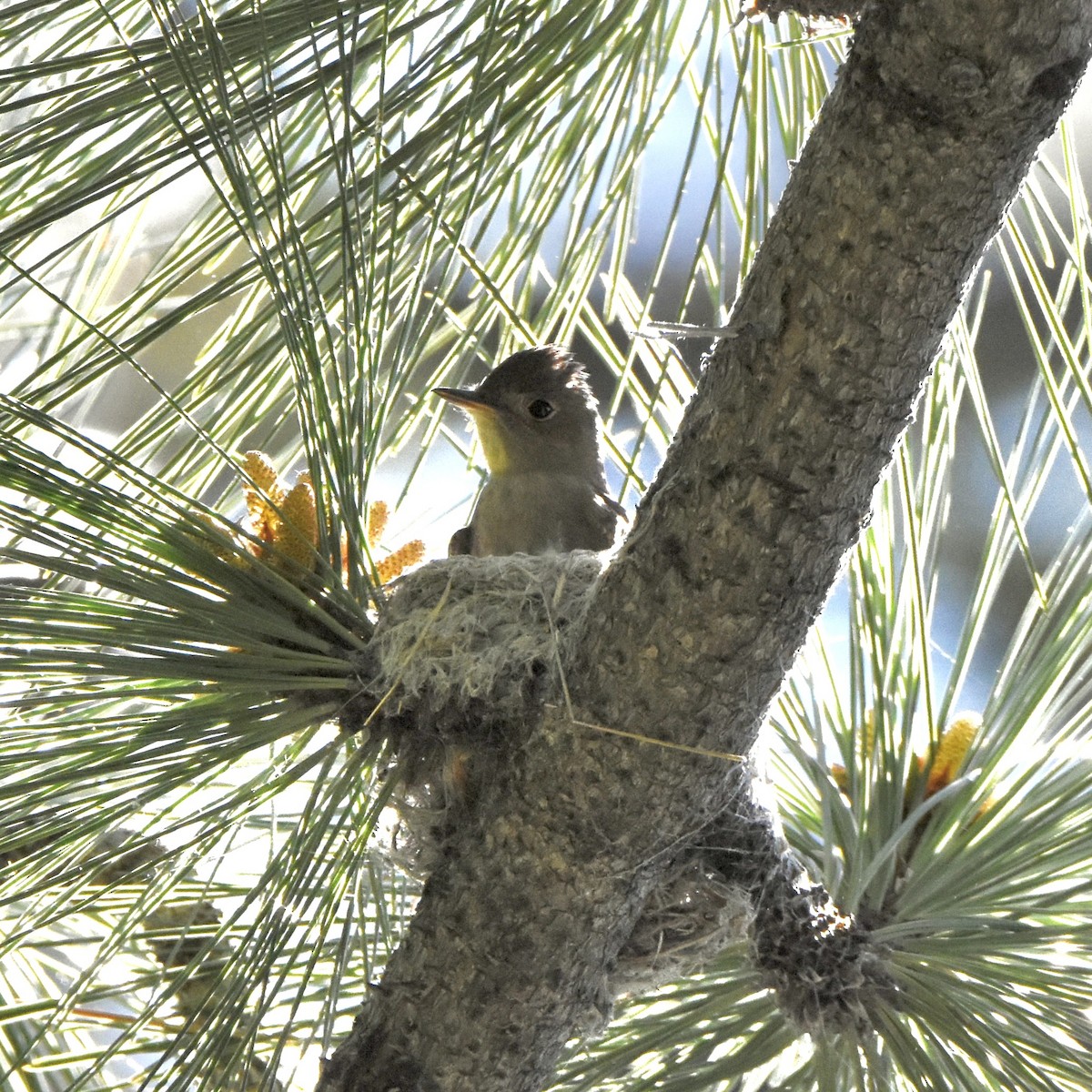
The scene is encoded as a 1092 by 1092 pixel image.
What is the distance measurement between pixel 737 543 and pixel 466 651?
23.9 inches

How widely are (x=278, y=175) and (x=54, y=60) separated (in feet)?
0.97

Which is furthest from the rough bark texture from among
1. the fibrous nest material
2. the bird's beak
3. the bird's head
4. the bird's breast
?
the bird's head

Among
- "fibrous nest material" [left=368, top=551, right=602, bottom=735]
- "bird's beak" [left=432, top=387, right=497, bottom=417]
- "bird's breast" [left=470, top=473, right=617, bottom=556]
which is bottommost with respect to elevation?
"fibrous nest material" [left=368, top=551, right=602, bottom=735]

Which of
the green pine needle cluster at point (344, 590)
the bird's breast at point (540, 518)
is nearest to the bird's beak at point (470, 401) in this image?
the bird's breast at point (540, 518)

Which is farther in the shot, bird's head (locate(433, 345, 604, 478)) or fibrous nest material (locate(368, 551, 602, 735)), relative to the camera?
bird's head (locate(433, 345, 604, 478))

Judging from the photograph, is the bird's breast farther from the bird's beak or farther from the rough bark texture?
the rough bark texture

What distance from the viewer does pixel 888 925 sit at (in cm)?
219

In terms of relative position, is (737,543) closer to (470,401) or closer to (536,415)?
(470,401)

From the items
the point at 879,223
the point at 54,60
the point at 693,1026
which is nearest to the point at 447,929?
the point at 693,1026

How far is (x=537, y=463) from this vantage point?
4191mm

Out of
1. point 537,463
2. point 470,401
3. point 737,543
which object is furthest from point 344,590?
point 537,463

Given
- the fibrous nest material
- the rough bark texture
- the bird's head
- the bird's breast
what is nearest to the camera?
the rough bark texture

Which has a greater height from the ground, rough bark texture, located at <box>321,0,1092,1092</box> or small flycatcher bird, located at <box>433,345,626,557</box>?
small flycatcher bird, located at <box>433,345,626,557</box>

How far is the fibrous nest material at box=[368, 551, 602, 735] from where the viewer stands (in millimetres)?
2057
